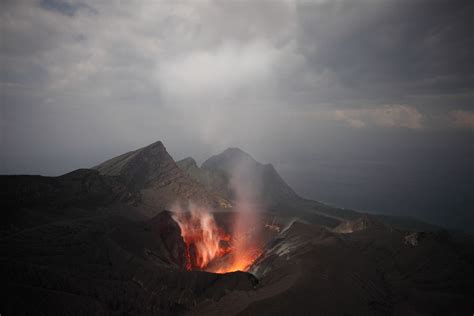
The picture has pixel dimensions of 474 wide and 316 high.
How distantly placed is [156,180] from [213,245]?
A: 127 ft

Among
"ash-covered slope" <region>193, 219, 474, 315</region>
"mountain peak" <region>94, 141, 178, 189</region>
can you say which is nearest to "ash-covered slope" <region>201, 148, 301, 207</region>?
"mountain peak" <region>94, 141, 178, 189</region>

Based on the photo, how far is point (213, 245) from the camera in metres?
67.6

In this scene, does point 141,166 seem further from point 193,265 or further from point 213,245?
point 193,265

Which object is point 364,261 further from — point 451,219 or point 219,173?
point 451,219

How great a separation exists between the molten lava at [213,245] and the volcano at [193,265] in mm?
328

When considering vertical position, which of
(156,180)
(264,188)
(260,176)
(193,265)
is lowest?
(193,265)

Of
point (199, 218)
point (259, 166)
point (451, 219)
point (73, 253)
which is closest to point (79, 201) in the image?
point (199, 218)

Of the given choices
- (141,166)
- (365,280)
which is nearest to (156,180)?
(141,166)

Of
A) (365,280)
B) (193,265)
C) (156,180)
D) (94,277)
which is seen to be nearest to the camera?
(94,277)

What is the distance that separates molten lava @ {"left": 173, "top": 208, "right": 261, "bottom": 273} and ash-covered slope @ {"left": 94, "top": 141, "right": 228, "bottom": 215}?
14.3 meters

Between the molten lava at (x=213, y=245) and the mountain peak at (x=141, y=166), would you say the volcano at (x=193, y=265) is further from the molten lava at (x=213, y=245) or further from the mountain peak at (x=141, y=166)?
the mountain peak at (x=141, y=166)

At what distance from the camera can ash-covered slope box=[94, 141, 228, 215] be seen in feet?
286

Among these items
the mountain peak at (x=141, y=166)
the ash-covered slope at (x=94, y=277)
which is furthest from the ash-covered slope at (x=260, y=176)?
the ash-covered slope at (x=94, y=277)

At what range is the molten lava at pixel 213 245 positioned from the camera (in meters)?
59.0
